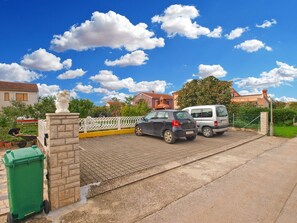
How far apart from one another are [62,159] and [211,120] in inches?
351

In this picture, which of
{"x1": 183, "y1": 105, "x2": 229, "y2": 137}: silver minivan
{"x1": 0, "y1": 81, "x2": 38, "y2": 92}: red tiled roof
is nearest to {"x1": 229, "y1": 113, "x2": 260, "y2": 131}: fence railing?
{"x1": 183, "y1": 105, "x2": 229, "y2": 137}: silver minivan

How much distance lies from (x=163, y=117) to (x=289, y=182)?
18.7 ft

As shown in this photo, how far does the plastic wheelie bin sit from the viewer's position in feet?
9.31

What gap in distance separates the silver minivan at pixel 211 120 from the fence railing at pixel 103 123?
4341 mm

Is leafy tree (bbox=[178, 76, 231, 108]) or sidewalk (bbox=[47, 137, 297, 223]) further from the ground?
leafy tree (bbox=[178, 76, 231, 108])

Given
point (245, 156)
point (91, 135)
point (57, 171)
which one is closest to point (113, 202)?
point (57, 171)

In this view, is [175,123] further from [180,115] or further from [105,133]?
[105,133]

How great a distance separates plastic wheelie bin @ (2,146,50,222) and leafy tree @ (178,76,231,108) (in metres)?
17.4

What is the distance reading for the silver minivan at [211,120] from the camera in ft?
34.6

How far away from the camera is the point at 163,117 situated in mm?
9359

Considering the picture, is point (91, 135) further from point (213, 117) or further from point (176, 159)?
point (213, 117)

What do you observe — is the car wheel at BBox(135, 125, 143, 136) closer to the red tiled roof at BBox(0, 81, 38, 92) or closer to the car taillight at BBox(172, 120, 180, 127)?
the car taillight at BBox(172, 120, 180, 127)

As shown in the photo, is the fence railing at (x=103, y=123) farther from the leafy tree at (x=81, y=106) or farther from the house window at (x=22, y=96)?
the house window at (x=22, y=96)

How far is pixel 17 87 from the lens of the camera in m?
33.7
